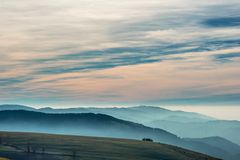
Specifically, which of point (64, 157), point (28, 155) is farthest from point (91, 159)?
point (28, 155)

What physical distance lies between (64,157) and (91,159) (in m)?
13.0

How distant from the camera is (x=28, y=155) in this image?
191 metres

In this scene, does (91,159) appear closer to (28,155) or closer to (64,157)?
(64,157)

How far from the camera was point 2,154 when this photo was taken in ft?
599

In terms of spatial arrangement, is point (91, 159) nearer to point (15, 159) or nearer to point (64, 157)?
point (64, 157)

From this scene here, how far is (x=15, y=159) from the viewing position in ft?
571

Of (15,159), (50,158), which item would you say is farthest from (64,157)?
(15,159)

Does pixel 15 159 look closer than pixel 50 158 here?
Yes

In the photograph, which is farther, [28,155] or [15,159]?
[28,155]

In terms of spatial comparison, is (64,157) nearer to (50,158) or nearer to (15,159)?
(50,158)

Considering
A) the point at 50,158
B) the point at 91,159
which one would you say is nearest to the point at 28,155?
the point at 50,158

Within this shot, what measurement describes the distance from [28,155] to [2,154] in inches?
506

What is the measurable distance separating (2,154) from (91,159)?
135 feet

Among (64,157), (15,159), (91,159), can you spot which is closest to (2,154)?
(15,159)
